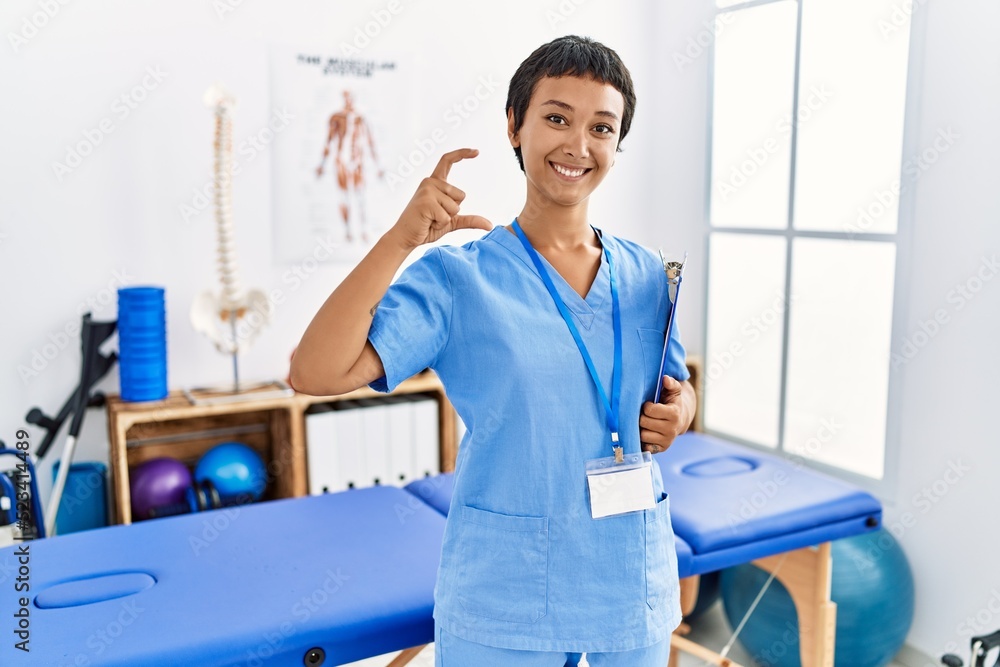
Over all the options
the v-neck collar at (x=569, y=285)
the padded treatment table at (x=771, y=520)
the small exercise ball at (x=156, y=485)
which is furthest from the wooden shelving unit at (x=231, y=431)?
the v-neck collar at (x=569, y=285)

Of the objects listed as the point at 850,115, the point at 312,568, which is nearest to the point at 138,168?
the point at 312,568

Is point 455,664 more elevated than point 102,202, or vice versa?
point 102,202

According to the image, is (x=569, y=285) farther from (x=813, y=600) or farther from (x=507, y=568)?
(x=813, y=600)

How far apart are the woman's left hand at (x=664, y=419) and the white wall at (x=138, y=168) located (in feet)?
7.11

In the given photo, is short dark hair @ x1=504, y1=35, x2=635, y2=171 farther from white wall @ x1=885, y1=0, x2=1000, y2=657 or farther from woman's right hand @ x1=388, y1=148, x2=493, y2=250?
white wall @ x1=885, y1=0, x2=1000, y2=657

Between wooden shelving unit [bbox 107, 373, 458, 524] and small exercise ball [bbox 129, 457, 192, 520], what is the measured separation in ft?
0.11

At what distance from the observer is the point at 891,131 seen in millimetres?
2762

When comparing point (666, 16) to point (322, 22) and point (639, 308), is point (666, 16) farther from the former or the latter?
point (639, 308)

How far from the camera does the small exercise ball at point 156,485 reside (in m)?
2.73

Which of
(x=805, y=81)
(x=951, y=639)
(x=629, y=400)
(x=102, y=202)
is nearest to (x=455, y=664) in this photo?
(x=629, y=400)

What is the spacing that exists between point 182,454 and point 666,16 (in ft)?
8.52

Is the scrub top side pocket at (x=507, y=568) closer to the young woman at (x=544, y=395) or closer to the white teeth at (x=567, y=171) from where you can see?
the young woman at (x=544, y=395)

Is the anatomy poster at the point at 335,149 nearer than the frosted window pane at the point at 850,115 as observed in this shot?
No

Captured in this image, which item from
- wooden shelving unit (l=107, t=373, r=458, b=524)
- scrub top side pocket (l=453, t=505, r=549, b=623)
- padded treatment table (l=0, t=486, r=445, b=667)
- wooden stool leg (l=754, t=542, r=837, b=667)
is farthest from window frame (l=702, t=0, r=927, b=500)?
scrub top side pocket (l=453, t=505, r=549, b=623)
